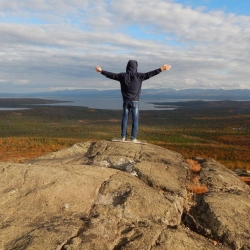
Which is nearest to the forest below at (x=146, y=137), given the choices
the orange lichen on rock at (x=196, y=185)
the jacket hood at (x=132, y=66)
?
the jacket hood at (x=132, y=66)

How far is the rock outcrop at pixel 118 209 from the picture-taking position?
4758mm

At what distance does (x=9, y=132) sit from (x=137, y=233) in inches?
2741

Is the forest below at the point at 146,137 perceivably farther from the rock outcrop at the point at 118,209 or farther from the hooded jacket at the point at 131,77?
the rock outcrop at the point at 118,209

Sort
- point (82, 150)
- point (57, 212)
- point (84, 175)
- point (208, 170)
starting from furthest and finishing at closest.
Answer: point (82, 150), point (208, 170), point (84, 175), point (57, 212)

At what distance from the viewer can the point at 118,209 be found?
5770 mm

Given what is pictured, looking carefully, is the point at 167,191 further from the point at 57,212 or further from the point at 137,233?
the point at 57,212

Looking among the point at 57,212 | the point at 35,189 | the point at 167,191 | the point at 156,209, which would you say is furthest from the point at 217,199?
the point at 35,189

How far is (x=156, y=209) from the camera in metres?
5.98

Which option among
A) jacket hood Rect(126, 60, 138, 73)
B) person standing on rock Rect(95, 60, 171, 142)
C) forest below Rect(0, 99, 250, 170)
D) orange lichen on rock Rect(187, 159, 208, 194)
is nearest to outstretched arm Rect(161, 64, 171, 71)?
person standing on rock Rect(95, 60, 171, 142)

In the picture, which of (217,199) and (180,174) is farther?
(180,174)

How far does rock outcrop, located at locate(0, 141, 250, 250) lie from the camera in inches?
187

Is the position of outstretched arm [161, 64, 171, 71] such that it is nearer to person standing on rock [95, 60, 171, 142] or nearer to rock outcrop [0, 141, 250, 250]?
person standing on rock [95, 60, 171, 142]

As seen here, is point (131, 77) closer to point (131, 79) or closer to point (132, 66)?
point (131, 79)

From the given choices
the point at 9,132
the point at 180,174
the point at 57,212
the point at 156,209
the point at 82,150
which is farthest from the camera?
the point at 9,132
